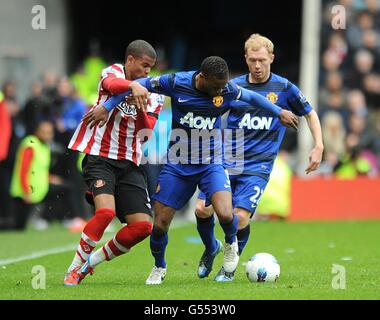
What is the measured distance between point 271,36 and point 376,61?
4.01 m

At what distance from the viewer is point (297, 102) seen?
10.8 metres

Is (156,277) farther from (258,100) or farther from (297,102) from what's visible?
(297,102)

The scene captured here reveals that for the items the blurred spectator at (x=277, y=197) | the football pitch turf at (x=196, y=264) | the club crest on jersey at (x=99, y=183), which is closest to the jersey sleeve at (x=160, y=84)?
the club crest on jersey at (x=99, y=183)

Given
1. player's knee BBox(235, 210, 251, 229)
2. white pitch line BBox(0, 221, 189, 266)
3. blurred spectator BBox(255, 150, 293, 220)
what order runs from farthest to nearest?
blurred spectator BBox(255, 150, 293, 220) → white pitch line BBox(0, 221, 189, 266) → player's knee BBox(235, 210, 251, 229)

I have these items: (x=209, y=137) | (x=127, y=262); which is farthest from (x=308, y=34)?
(x=209, y=137)

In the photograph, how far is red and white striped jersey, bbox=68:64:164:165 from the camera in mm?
9883

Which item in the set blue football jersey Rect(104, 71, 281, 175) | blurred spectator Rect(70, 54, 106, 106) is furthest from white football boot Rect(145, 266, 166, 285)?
blurred spectator Rect(70, 54, 106, 106)

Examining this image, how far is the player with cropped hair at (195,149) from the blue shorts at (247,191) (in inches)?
26.8

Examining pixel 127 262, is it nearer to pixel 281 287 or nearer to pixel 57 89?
pixel 281 287

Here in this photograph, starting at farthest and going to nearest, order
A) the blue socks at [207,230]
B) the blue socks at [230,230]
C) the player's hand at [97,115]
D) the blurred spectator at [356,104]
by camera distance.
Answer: the blurred spectator at [356,104]
the blue socks at [207,230]
the blue socks at [230,230]
the player's hand at [97,115]

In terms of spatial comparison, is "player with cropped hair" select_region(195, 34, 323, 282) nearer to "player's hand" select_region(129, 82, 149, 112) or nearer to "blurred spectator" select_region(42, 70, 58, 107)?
"player's hand" select_region(129, 82, 149, 112)

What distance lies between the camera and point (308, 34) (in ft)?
71.4

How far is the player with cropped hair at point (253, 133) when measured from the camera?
35.0 feet

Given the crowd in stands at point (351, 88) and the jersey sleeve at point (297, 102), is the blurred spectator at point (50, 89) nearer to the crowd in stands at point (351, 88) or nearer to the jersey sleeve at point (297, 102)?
the crowd in stands at point (351, 88)
